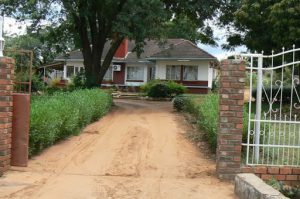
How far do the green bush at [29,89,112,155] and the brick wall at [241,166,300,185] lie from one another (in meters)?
4.40

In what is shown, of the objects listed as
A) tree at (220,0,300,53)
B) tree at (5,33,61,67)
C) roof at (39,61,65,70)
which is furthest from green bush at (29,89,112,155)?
roof at (39,61,65,70)

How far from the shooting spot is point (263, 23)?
81.0ft

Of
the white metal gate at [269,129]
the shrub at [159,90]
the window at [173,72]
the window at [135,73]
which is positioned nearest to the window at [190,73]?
the window at [173,72]

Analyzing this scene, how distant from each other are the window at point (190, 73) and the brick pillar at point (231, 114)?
32.7 m

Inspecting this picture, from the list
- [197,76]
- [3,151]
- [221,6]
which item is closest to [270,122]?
[3,151]

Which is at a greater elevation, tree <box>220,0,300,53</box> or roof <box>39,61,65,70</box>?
tree <box>220,0,300,53</box>

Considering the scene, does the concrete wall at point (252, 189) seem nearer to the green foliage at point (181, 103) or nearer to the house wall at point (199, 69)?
the green foliage at point (181, 103)

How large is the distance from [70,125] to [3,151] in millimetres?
3947

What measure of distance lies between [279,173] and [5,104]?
15.9 feet

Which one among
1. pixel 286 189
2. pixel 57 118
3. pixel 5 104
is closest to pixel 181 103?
pixel 57 118

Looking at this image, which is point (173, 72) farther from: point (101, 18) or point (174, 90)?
point (101, 18)

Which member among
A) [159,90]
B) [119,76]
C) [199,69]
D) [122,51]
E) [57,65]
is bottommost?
[159,90]

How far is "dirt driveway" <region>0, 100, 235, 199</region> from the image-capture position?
26.0ft

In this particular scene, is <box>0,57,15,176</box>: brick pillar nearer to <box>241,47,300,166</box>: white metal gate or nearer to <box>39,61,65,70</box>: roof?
<box>241,47,300,166</box>: white metal gate
